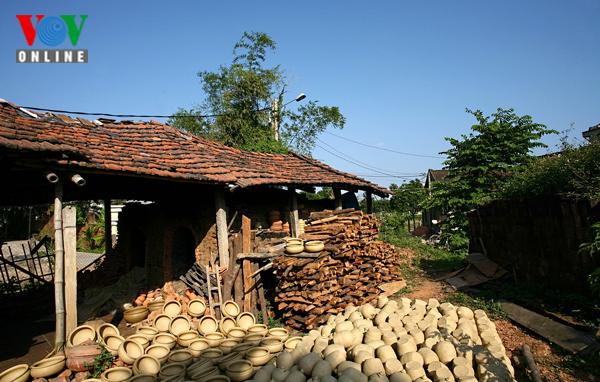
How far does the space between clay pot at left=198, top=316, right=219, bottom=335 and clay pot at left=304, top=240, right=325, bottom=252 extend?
7.97 ft

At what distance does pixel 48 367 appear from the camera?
5168mm

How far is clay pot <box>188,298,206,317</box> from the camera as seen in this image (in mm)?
7667

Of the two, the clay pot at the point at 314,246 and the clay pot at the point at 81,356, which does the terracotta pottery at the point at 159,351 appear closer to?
the clay pot at the point at 81,356

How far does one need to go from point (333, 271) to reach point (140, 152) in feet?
16.5

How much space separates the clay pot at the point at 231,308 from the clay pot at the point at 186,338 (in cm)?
93

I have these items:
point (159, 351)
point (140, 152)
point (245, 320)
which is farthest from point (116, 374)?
point (140, 152)

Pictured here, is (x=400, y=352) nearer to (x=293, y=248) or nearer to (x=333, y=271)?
(x=333, y=271)

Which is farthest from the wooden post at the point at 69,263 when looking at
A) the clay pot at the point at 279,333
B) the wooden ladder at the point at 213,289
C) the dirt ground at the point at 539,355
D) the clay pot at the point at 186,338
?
the dirt ground at the point at 539,355

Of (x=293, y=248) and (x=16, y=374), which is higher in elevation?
(x=293, y=248)

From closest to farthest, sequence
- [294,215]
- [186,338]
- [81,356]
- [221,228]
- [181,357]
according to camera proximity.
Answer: [81,356] → [181,357] → [186,338] → [221,228] → [294,215]

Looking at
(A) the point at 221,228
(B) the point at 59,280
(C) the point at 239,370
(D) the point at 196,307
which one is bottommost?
(C) the point at 239,370

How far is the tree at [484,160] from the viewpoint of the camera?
14.2 metres

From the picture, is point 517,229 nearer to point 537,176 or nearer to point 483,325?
point 537,176

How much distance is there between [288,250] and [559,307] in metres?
5.30
